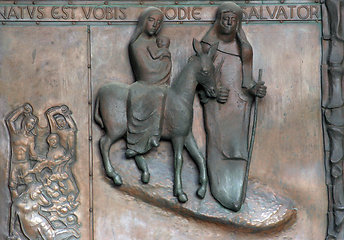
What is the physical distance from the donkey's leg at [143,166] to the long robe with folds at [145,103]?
72 millimetres

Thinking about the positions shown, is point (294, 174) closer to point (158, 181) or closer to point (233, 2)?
point (158, 181)

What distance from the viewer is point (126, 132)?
4250mm

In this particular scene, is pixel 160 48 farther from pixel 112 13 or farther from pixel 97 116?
pixel 97 116

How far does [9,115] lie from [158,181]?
1421 millimetres

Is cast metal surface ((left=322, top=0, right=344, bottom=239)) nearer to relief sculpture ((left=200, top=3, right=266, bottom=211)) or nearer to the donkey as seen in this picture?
relief sculpture ((left=200, top=3, right=266, bottom=211))

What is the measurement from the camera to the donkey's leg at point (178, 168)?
4203 millimetres

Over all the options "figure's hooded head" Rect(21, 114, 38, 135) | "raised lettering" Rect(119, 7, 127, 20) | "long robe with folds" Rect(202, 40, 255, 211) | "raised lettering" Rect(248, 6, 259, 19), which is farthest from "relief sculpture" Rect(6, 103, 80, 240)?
"raised lettering" Rect(248, 6, 259, 19)

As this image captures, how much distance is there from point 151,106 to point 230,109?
70 centimetres

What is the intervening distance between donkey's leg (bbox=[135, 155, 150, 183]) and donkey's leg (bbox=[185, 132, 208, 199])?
15.5 inches

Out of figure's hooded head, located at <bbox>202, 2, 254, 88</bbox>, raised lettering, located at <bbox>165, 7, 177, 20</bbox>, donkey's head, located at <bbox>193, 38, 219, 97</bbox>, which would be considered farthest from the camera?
raised lettering, located at <bbox>165, 7, 177, 20</bbox>

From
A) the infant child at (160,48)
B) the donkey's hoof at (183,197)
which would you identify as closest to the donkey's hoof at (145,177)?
the donkey's hoof at (183,197)

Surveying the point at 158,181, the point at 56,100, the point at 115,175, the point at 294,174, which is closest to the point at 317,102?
the point at 294,174

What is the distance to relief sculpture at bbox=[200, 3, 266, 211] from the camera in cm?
427

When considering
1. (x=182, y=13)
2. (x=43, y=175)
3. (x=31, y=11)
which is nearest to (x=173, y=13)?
(x=182, y=13)
